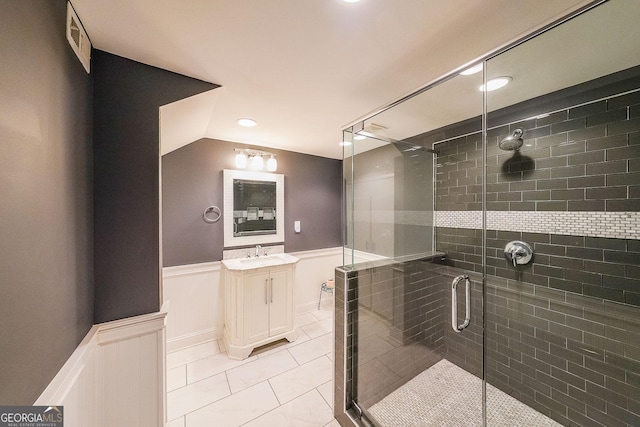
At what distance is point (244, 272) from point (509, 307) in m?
2.24

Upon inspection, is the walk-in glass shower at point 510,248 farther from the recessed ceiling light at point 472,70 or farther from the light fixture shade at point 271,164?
the light fixture shade at point 271,164

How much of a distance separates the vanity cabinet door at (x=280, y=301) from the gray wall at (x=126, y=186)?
1.25m

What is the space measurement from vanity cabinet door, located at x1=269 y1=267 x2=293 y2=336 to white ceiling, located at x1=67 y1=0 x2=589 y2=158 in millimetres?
1669

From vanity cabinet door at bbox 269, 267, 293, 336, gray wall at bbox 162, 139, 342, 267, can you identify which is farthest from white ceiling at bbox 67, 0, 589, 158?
vanity cabinet door at bbox 269, 267, 293, 336

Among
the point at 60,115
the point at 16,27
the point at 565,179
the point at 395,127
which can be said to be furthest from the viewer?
the point at 395,127

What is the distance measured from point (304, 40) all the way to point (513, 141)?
63.8 inches

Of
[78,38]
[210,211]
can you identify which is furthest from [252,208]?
[78,38]

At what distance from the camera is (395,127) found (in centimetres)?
200

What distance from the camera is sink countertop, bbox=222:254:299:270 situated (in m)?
2.21

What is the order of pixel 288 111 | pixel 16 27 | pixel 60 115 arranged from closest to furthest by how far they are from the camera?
pixel 16 27 < pixel 60 115 < pixel 288 111

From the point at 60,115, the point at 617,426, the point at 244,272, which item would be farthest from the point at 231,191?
the point at 617,426

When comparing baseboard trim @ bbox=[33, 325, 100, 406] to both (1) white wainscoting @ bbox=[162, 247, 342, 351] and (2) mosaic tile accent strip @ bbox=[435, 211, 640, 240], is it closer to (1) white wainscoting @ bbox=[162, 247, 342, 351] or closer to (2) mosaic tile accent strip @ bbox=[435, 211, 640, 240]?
(1) white wainscoting @ bbox=[162, 247, 342, 351]

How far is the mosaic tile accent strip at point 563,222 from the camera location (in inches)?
46.2

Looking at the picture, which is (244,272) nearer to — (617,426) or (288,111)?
(288,111)
